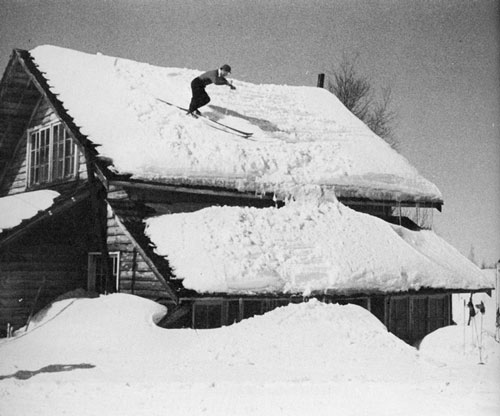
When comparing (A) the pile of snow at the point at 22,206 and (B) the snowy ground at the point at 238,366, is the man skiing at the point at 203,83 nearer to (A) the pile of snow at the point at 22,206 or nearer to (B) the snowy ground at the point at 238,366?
(A) the pile of snow at the point at 22,206

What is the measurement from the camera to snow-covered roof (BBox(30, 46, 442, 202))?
13.7m

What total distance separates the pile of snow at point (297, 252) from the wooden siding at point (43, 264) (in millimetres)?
2080

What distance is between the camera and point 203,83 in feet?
52.6

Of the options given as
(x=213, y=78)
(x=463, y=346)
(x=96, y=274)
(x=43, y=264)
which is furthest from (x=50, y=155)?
(x=463, y=346)

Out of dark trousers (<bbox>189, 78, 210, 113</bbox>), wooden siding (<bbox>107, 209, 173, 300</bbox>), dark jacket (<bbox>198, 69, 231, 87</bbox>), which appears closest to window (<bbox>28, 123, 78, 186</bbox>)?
wooden siding (<bbox>107, 209, 173, 300</bbox>)

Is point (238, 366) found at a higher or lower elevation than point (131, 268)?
lower

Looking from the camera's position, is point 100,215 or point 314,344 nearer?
point 314,344

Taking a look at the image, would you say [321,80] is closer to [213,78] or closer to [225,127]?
[213,78]

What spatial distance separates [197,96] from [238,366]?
8447 millimetres

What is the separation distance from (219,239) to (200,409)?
212 inches

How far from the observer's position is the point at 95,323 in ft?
36.4

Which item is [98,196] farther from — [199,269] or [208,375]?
[208,375]

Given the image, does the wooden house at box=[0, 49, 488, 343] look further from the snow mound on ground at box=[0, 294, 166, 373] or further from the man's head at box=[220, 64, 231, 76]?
the man's head at box=[220, 64, 231, 76]

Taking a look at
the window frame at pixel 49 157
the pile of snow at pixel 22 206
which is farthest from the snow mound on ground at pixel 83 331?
the window frame at pixel 49 157
